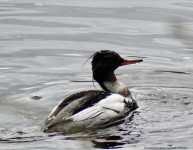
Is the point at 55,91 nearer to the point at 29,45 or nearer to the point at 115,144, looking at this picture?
the point at 115,144

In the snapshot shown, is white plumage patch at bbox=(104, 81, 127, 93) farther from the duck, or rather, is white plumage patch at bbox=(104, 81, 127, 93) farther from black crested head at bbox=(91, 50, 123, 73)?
black crested head at bbox=(91, 50, 123, 73)

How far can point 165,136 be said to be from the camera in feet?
15.7

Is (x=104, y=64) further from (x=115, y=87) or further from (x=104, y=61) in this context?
(x=115, y=87)

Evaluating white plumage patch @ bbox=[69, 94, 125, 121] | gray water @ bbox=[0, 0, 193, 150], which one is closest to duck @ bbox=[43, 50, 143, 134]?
white plumage patch @ bbox=[69, 94, 125, 121]

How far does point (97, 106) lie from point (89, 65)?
3.32 m

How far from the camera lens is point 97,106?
5.30 meters

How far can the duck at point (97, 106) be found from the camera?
4957 mm

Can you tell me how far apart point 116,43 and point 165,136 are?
17.8ft

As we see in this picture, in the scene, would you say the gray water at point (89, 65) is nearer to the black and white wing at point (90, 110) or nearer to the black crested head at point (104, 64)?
the black and white wing at point (90, 110)

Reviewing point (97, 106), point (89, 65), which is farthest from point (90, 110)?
point (89, 65)

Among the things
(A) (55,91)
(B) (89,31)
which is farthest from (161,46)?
(A) (55,91)

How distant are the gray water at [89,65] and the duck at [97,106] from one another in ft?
0.51

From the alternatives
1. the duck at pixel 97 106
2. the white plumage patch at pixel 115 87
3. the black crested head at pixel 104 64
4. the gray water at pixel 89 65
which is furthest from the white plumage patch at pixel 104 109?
the black crested head at pixel 104 64

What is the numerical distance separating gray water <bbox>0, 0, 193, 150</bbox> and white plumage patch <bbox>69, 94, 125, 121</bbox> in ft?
0.78
